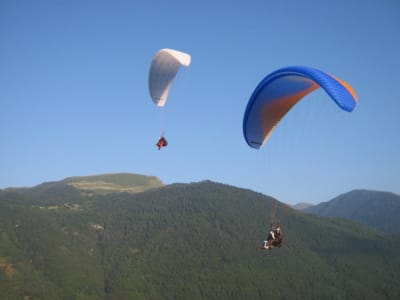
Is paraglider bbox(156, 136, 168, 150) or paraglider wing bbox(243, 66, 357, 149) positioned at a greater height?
paraglider wing bbox(243, 66, 357, 149)

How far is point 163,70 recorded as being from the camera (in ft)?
98.0

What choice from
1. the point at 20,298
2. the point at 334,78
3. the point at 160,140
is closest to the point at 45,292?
the point at 20,298

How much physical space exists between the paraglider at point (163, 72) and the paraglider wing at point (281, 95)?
19.0 ft

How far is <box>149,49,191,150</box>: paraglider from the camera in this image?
2853 cm

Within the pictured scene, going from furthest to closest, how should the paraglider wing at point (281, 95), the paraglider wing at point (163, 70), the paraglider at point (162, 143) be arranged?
1. the paraglider at point (162, 143)
2. the paraglider wing at point (163, 70)
3. the paraglider wing at point (281, 95)

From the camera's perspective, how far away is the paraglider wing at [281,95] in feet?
63.7

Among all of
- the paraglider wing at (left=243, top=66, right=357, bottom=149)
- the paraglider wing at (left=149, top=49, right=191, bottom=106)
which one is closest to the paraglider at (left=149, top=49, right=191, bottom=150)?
the paraglider wing at (left=149, top=49, right=191, bottom=106)

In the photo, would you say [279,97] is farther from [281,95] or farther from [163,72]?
[163,72]

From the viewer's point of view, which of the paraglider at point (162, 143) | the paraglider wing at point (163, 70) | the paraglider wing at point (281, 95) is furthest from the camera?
the paraglider at point (162, 143)

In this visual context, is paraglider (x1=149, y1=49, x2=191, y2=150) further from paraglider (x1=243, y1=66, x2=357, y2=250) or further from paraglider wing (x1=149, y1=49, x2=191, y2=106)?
paraglider (x1=243, y1=66, x2=357, y2=250)

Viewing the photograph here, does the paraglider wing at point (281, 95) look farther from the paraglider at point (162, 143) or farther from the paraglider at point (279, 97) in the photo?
the paraglider at point (162, 143)

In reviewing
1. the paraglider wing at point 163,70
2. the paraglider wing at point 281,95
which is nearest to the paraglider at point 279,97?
the paraglider wing at point 281,95

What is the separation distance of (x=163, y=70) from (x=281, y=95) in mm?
8795

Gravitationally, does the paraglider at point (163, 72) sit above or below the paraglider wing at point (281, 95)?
above
